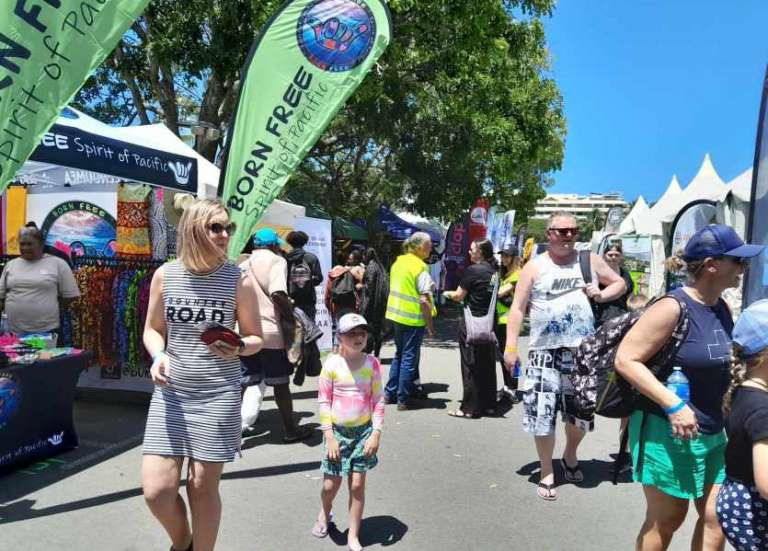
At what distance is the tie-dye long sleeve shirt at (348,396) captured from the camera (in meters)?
3.54

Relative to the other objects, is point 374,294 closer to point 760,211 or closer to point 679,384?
point 760,211

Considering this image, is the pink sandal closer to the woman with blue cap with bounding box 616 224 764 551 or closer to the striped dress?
the striped dress

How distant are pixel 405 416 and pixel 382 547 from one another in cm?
302

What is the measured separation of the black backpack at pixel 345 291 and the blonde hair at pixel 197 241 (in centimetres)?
591

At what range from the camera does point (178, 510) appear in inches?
112

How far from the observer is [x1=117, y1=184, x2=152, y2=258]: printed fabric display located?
7160 mm

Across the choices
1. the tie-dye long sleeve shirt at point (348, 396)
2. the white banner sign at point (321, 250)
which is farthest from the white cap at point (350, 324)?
the white banner sign at point (321, 250)

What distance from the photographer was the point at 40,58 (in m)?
3.53

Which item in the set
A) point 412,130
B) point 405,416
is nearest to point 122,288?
point 405,416

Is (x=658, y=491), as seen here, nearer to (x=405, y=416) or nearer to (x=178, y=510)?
(x=178, y=510)

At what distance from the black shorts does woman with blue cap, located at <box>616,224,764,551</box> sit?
3285mm

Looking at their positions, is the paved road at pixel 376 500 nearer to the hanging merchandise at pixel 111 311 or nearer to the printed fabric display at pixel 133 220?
the hanging merchandise at pixel 111 311

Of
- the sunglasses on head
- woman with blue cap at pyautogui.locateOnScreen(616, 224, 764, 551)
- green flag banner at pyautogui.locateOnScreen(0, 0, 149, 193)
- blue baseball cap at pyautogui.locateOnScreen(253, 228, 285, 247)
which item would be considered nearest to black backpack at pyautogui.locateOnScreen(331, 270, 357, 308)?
blue baseball cap at pyautogui.locateOnScreen(253, 228, 285, 247)

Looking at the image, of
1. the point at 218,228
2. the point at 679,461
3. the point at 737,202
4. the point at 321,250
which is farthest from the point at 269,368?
the point at 737,202
